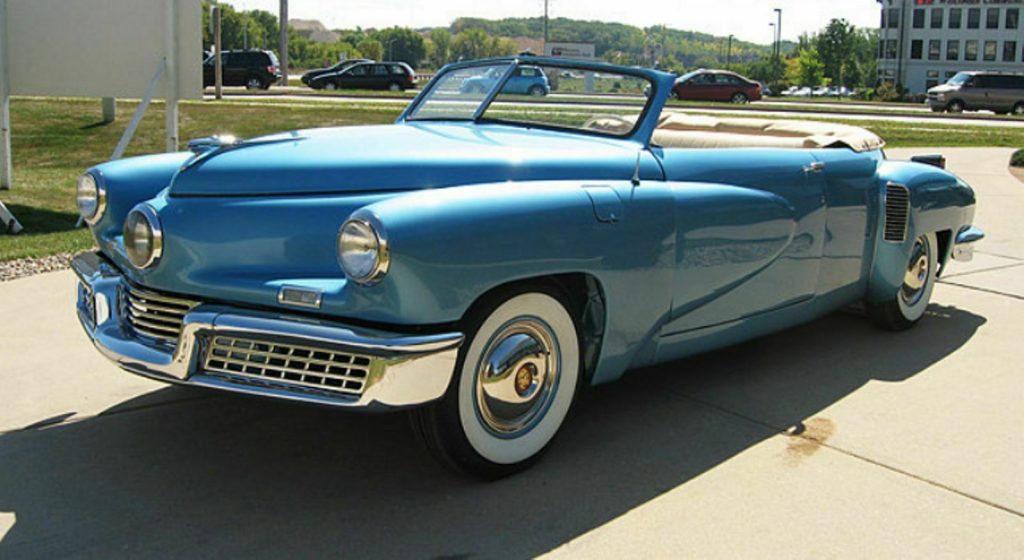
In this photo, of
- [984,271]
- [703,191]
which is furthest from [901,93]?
[703,191]

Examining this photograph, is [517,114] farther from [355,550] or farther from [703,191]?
[355,550]

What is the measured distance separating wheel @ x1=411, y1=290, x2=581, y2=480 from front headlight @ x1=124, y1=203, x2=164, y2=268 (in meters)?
1.01

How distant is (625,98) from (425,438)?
71.9 inches

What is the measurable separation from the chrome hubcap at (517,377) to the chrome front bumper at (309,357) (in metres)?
0.25

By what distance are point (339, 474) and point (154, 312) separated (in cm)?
79

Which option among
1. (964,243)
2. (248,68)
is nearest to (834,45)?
(248,68)

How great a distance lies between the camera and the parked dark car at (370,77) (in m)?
36.6

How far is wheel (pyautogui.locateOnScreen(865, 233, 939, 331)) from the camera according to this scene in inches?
207

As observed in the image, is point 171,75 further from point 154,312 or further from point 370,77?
point 370,77

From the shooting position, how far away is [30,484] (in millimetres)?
3229

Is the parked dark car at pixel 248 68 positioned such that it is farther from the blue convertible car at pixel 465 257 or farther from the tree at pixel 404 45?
the tree at pixel 404 45

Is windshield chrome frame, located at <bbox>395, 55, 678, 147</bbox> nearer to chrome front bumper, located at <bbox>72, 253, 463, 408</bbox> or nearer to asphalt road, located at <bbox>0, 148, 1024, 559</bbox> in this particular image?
asphalt road, located at <bbox>0, 148, 1024, 559</bbox>

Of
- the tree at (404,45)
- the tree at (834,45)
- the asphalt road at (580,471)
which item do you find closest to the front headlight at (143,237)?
the asphalt road at (580,471)

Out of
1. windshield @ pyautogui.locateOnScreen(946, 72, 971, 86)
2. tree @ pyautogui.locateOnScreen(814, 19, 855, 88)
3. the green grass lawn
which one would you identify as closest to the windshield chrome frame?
the green grass lawn
